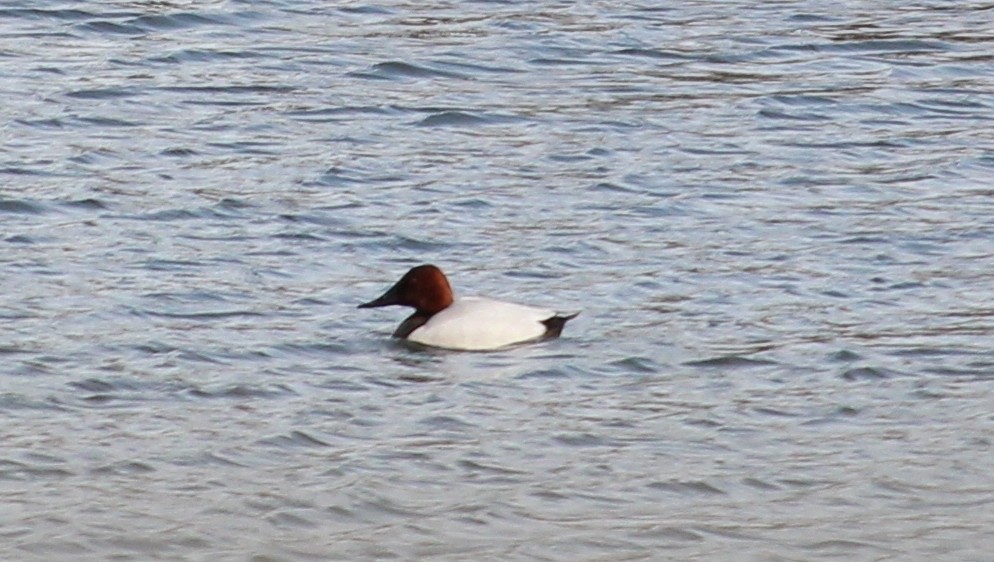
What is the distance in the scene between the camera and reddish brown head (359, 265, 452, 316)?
10.7m

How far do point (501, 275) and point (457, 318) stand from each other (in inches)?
36.2

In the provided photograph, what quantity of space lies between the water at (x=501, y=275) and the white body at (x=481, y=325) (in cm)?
16

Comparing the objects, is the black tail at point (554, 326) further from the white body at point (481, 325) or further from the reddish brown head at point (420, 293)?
the reddish brown head at point (420, 293)

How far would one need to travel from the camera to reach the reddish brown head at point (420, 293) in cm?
1073

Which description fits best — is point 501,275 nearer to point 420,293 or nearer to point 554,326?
point 420,293

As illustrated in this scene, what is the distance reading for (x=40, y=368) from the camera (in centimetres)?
909

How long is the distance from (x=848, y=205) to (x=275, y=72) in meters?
4.72

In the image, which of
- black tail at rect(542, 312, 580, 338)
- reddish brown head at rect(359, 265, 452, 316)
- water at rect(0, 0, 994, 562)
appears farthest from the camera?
reddish brown head at rect(359, 265, 452, 316)

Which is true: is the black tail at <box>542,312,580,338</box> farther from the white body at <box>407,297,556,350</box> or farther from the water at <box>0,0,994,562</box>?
the water at <box>0,0,994,562</box>

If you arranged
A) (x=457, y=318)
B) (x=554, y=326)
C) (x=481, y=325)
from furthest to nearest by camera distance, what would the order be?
(x=457, y=318), (x=481, y=325), (x=554, y=326)

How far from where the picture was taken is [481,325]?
34.2 ft

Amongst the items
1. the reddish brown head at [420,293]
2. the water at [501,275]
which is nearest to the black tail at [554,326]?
the water at [501,275]

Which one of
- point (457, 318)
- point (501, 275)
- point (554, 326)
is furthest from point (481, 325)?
point (501, 275)

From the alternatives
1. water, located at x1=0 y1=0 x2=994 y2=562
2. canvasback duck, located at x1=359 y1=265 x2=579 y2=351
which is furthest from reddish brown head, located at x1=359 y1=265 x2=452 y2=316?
water, located at x1=0 y1=0 x2=994 y2=562
